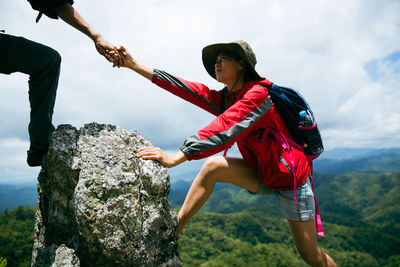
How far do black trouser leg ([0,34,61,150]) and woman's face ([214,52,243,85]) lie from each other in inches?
91.8

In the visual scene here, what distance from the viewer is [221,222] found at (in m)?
104

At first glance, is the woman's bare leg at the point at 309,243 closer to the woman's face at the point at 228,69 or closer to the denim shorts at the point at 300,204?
the denim shorts at the point at 300,204

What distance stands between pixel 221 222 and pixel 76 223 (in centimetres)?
10680

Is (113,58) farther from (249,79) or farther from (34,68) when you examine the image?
(249,79)

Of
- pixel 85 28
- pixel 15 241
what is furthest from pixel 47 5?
pixel 15 241

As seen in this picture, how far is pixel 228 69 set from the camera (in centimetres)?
428

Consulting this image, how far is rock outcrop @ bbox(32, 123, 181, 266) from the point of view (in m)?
2.93

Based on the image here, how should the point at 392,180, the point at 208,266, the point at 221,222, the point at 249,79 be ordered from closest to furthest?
the point at 249,79
the point at 208,266
the point at 221,222
the point at 392,180

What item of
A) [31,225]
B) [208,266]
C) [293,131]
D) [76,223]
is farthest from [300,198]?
[208,266]

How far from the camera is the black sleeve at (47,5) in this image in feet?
11.5

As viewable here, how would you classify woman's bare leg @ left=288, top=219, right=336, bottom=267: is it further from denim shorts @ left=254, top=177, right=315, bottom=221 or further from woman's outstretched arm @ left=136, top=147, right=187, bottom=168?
woman's outstretched arm @ left=136, top=147, right=187, bottom=168

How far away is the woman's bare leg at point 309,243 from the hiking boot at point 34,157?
3669mm

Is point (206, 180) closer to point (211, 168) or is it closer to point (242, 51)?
point (211, 168)

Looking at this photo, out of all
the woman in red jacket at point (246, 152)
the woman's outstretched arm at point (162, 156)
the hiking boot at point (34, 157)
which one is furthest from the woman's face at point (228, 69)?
the hiking boot at point (34, 157)
